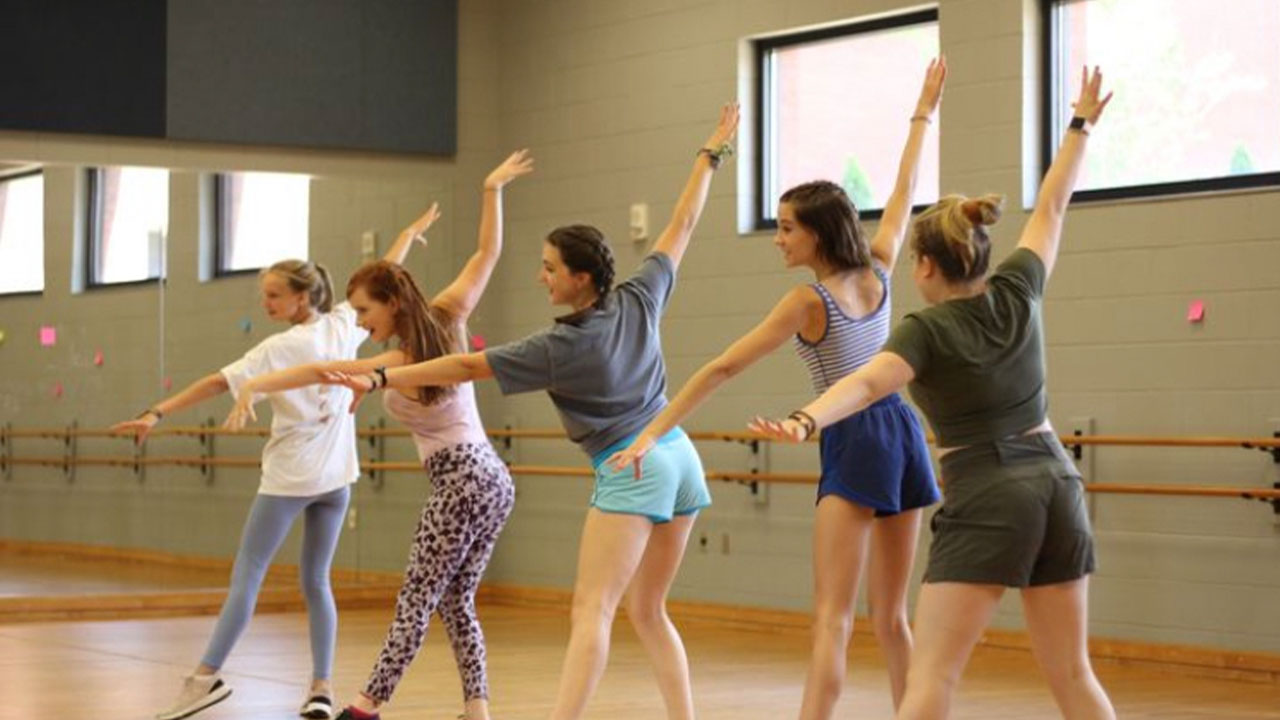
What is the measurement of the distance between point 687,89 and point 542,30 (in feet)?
3.97

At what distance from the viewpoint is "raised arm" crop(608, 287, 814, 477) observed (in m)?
3.78

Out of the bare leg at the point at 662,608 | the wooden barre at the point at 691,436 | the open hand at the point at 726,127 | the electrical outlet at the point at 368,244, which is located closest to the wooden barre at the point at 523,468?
the wooden barre at the point at 691,436

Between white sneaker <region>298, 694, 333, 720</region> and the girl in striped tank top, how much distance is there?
84.5 inches

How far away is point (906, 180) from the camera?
4633mm

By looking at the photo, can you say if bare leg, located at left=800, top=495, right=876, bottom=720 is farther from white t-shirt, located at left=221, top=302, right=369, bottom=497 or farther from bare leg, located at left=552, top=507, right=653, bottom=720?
white t-shirt, located at left=221, top=302, right=369, bottom=497

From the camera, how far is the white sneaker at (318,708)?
5.92 m

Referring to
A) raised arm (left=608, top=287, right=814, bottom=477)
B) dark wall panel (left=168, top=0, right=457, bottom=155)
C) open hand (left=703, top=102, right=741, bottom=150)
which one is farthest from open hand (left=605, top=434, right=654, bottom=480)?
dark wall panel (left=168, top=0, right=457, bottom=155)

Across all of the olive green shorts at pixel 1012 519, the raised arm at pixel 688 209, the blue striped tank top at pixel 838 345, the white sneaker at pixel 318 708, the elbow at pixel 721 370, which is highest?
Answer: the raised arm at pixel 688 209

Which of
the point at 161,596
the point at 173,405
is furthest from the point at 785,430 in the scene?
the point at 161,596

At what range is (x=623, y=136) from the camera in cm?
1002

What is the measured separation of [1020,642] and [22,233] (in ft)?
16.8

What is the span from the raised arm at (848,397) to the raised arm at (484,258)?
6.55 ft

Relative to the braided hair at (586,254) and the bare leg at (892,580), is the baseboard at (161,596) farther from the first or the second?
the bare leg at (892,580)

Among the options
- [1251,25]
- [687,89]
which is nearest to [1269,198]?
[1251,25]
